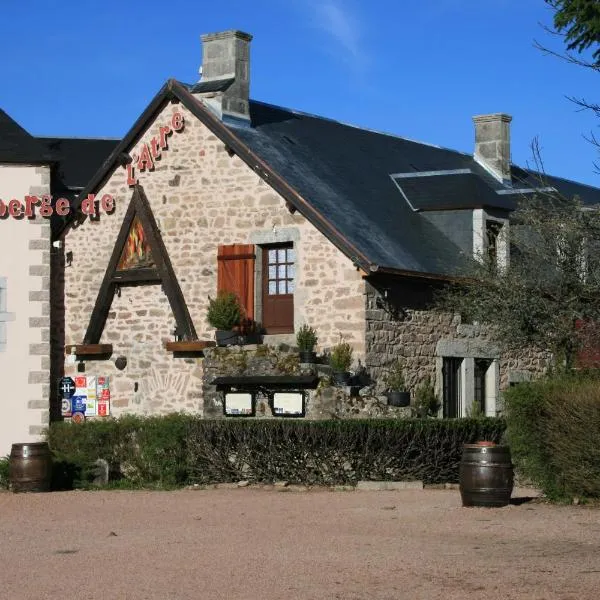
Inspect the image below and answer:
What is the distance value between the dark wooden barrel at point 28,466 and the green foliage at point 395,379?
20.9ft

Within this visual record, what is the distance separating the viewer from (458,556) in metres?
11.6

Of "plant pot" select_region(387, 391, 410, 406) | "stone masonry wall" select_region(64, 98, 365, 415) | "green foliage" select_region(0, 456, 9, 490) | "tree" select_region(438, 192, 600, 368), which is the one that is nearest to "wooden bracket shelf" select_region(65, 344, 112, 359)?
"stone masonry wall" select_region(64, 98, 365, 415)

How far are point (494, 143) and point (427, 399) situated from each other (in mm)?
10421

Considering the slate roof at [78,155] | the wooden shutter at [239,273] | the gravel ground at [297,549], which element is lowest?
the gravel ground at [297,549]

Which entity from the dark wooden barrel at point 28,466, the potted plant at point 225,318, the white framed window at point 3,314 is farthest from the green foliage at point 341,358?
the white framed window at point 3,314

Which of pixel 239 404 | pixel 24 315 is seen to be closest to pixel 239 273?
pixel 239 404

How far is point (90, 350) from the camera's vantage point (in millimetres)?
25969

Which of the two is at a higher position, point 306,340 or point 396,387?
point 306,340

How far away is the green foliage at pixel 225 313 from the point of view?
935 inches

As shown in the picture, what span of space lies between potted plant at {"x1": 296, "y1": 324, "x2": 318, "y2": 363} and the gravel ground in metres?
4.11

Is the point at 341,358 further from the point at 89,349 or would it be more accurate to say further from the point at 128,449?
the point at 89,349

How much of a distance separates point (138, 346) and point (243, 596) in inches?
643

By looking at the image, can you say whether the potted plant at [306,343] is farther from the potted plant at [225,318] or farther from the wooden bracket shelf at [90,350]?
the wooden bracket shelf at [90,350]

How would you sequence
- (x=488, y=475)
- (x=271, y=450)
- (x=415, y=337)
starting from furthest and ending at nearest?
(x=415, y=337)
(x=271, y=450)
(x=488, y=475)
